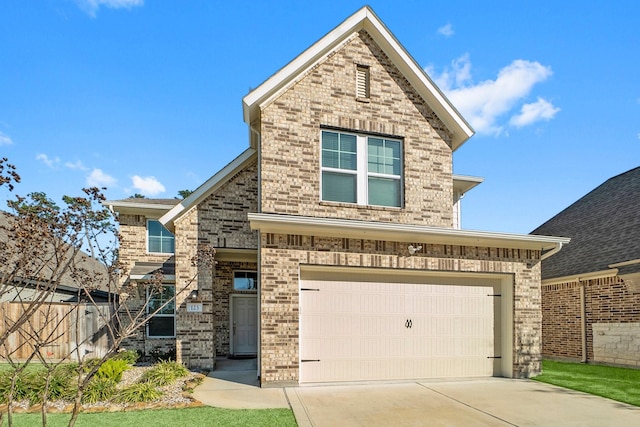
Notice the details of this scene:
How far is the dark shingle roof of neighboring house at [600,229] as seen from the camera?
12.8m

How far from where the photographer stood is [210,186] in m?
10.9

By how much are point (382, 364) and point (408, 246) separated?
2707 millimetres

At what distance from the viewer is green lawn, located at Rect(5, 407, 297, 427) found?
19.5 ft

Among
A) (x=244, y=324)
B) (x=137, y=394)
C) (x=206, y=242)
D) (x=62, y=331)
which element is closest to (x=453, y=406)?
(x=137, y=394)

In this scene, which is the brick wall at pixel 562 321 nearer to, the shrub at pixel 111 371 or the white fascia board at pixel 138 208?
the shrub at pixel 111 371

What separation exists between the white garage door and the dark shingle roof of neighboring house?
5599 millimetres

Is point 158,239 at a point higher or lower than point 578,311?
higher

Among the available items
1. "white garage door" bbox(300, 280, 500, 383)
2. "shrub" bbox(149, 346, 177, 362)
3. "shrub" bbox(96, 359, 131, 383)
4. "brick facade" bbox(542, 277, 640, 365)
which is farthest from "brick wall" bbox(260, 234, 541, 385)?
"shrub" bbox(149, 346, 177, 362)

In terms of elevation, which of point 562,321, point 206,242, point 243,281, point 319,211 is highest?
point 319,211

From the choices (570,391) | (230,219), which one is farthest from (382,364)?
(230,219)

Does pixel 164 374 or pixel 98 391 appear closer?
pixel 98 391

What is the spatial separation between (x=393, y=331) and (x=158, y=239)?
9.01 m

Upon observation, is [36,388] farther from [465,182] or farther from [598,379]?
[465,182]

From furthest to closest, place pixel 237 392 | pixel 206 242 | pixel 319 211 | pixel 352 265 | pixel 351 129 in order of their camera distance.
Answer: pixel 206 242 < pixel 351 129 < pixel 319 211 < pixel 352 265 < pixel 237 392
